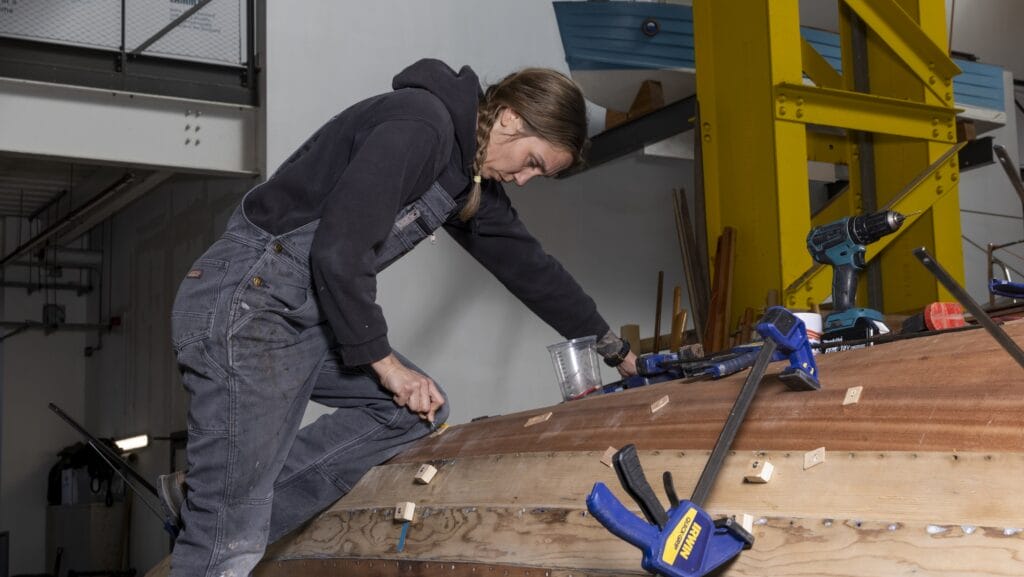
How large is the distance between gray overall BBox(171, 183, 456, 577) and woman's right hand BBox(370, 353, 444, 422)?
17 centimetres

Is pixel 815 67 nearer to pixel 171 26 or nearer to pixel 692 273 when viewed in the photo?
pixel 692 273

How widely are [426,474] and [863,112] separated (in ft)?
8.45

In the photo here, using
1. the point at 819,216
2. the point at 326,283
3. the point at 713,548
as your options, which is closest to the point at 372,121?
the point at 326,283

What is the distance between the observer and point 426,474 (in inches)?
95.0

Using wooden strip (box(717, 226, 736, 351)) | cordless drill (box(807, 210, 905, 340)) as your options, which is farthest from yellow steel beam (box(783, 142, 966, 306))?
cordless drill (box(807, 210, 905, 340))

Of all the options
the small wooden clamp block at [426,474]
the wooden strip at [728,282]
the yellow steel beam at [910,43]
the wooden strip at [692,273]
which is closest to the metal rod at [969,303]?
the small wooden clamp block at [426,474]

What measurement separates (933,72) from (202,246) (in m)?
5.17

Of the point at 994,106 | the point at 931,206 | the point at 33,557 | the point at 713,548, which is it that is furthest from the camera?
the point at 33,557

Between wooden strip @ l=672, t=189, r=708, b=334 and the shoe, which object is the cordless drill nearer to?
the shoe

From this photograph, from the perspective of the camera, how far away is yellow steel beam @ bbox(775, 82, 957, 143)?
394 centimetres

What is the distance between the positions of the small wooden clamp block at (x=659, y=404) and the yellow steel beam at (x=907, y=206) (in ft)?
6.62

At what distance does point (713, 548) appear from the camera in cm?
141

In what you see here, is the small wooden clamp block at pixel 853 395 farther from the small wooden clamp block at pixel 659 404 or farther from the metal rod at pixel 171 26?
the metal rod at pixel 171 26

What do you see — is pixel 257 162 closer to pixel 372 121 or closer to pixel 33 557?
pixel 372 121
